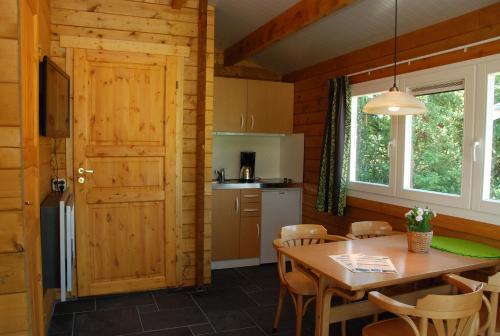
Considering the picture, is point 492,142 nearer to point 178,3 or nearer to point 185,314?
point 185,314

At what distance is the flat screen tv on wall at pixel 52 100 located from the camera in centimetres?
246

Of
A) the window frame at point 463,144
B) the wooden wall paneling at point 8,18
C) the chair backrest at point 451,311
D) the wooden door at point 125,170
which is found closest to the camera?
the chair backrest at point 451,311

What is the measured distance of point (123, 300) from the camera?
143 inches

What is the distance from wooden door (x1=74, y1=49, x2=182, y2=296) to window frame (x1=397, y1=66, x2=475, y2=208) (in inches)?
79.2

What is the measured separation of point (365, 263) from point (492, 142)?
135cm

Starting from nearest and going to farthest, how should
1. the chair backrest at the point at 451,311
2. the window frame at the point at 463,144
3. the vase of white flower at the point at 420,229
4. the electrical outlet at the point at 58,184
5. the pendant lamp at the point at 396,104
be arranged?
the chair backrest at the point at 451,311
the pendant lamp at the point at 396,104
the vase of white flower at the point at 420,229
the window frame at the point at 463,144
the electrical outlet at the point at 58,184

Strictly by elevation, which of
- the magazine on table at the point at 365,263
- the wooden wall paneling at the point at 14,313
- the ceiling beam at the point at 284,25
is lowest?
the wooden wall paneling at the point at 14,313

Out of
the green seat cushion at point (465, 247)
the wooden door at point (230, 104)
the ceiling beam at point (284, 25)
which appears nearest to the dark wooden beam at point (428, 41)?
the ceiling beam at point (284, 25)

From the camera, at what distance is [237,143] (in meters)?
5.30

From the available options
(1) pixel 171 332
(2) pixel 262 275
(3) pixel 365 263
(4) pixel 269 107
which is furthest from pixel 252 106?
(3) pixel 365 263

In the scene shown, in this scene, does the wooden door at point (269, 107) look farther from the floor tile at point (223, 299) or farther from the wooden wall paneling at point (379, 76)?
the floor tile at point (223, 299)

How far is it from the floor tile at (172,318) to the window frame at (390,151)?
1.92m

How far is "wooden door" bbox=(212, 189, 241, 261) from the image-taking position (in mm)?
4523

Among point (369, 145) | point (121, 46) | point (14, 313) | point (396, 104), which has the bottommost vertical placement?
point (14, 313)
